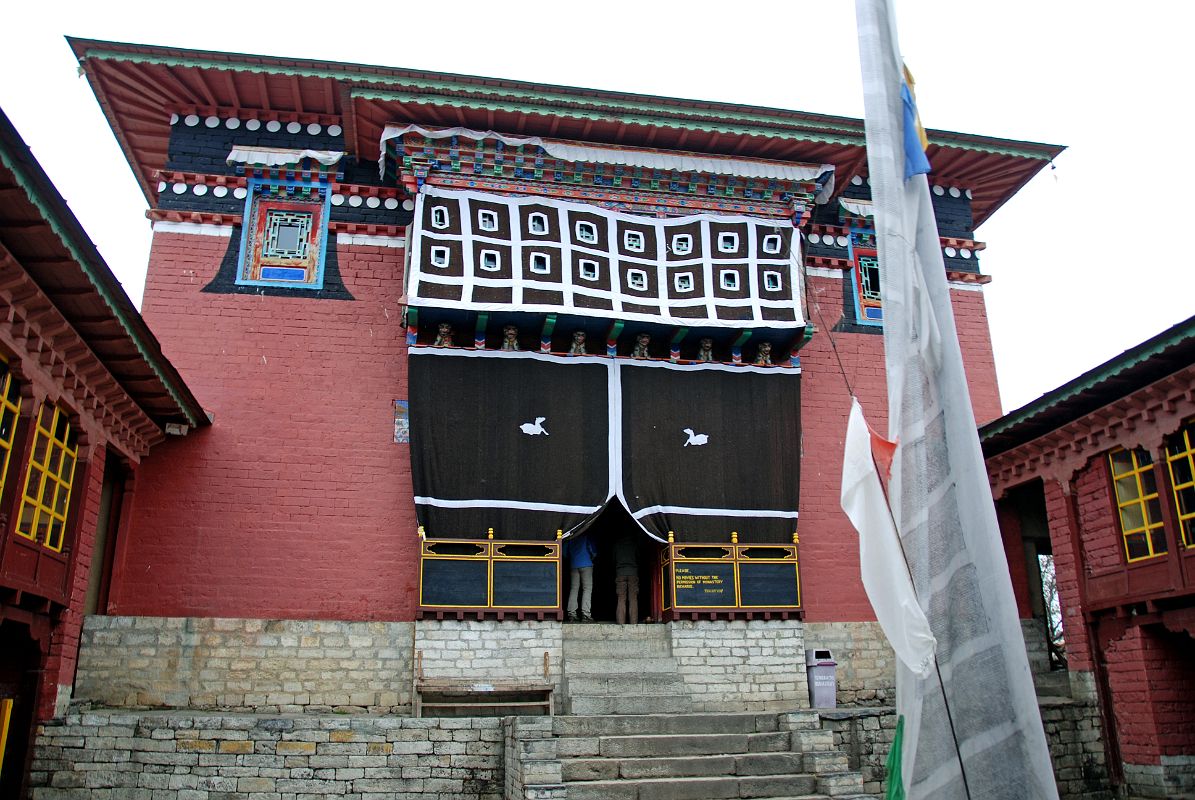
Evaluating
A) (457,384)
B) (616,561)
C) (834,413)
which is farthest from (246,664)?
(834,413)

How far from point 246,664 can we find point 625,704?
12.2ft

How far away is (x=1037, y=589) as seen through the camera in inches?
458

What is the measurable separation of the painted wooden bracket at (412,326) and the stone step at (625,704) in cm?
407

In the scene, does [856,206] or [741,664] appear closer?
[741,664]

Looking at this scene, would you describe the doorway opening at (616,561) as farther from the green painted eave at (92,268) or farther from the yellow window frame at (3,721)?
the yellow window frame at (3,721)

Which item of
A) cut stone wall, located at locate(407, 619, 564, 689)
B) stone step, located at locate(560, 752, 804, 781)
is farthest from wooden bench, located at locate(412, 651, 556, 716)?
stone step, located at locate(560, 752, 804, 781)

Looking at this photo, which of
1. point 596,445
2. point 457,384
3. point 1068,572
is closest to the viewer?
point 1068,572

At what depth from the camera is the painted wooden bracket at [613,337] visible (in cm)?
1083

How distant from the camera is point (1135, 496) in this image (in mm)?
9289

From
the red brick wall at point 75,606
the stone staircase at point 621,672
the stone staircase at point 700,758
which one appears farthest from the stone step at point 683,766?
the red brick wall at point 75,606

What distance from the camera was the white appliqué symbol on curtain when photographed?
10.7 metres

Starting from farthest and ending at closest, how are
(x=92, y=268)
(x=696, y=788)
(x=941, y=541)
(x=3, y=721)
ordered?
(x=3, y=721) → (x=696, y=788) → (x=92, y=268) → (x=941, y=541)

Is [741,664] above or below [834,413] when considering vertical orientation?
below

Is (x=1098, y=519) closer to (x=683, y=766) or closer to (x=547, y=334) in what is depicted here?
(x=683, y=766)
